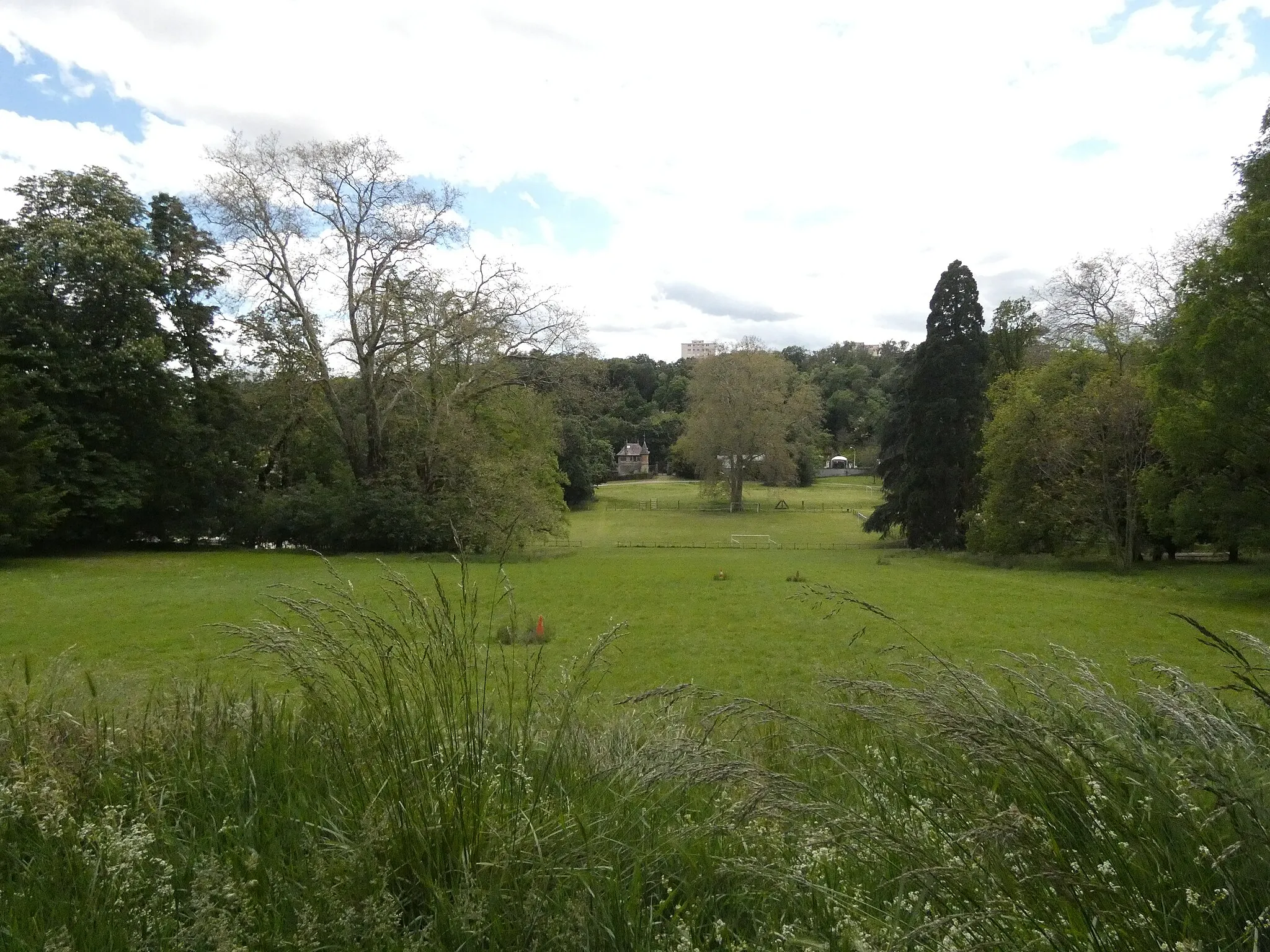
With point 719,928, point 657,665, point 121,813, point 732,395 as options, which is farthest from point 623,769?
point 732,395

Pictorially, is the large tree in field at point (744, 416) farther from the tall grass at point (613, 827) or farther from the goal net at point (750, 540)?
the tall grass at point (613, 827)

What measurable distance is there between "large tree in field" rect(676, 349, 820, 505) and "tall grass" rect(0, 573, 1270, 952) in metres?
47.8

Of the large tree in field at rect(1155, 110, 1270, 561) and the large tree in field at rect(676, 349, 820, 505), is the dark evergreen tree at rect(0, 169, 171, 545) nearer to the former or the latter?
the large tree in field at rect(1155, 110, 1270, 561)

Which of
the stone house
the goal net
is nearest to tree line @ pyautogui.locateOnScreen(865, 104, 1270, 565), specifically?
the goal net

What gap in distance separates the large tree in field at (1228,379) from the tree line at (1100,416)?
3 cm

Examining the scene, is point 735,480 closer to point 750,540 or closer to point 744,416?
point 744,416

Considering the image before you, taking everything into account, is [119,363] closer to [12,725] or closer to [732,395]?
[12,725]

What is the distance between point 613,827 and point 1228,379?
17822mm

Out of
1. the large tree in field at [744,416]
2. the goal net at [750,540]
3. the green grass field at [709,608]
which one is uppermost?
the large tree in field at [744,416]

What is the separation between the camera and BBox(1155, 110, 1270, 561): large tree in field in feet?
49.5

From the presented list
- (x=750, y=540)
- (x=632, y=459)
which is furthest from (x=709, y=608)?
(x=632, y=459)

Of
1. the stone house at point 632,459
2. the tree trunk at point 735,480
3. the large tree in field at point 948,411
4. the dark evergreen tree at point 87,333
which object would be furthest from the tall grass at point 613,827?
the stone house at point 632,459

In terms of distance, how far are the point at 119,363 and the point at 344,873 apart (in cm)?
2586

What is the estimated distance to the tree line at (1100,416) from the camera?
15617 mm
